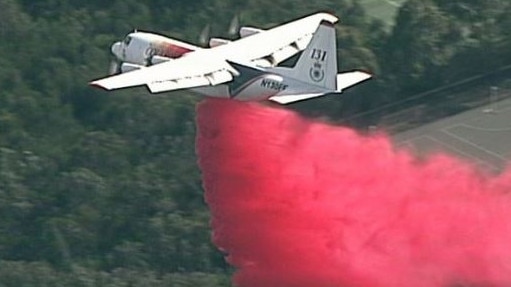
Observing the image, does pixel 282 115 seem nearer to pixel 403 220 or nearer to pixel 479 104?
pixel 403 220

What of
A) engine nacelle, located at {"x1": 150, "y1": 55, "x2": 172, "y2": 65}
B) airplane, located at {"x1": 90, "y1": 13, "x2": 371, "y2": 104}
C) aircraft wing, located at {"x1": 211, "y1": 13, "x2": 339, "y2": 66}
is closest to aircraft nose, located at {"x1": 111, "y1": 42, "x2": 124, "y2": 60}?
engine nacelle, located at {"x1": 150, "y1": 55, "x2": 172, "y2": 65}

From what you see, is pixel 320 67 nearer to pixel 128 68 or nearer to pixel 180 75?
pixel 180 75

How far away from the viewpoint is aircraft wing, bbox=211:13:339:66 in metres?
97.6

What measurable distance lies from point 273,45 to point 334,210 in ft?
34.4

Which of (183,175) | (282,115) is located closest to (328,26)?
(282,115)

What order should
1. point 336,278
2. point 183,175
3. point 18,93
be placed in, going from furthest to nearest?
point 18,93 < point 183,175 < point 336,278

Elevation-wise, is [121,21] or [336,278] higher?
[121,21]

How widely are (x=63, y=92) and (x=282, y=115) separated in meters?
27.7

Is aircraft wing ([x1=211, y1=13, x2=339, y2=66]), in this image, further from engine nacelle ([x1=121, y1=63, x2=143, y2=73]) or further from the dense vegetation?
the dense vegetation

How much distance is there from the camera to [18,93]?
118375mm

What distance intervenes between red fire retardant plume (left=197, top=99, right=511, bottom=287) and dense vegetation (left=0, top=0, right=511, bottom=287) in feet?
36.6

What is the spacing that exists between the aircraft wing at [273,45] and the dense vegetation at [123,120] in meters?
8.76

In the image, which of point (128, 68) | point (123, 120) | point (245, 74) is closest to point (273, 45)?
point (245, 74)

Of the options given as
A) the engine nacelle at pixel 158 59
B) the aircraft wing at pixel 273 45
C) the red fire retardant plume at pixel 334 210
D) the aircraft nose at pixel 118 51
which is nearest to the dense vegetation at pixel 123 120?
the aircraft nose at pixel 118 51
